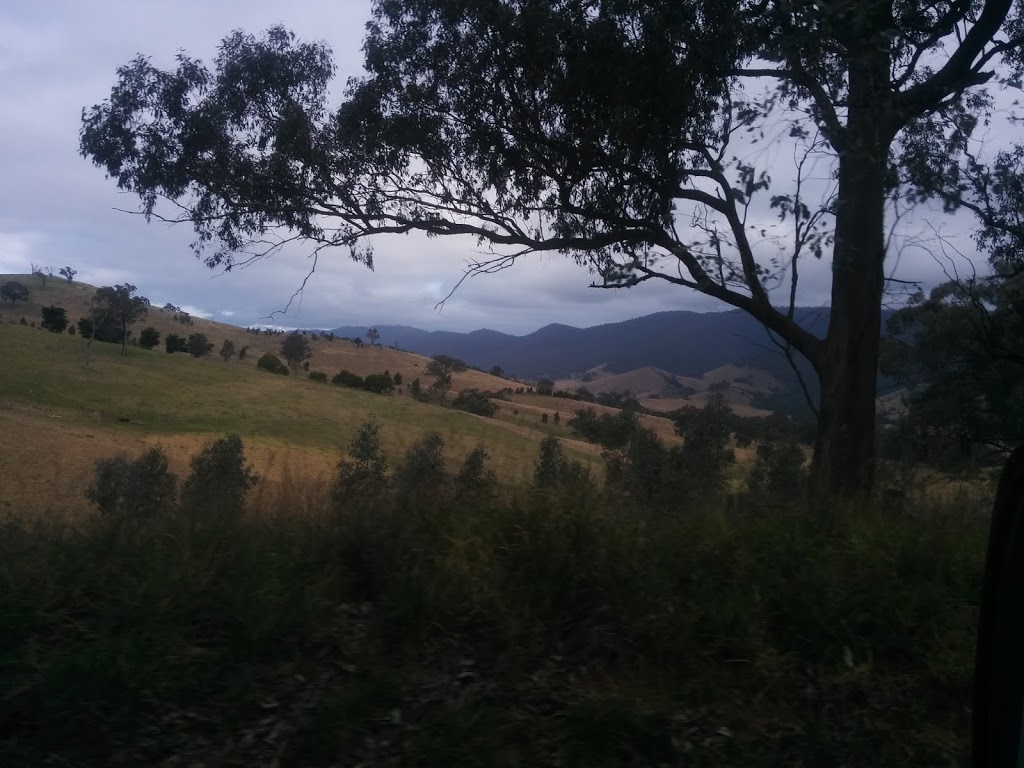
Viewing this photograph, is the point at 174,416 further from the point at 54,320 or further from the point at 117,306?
the point at 54,320

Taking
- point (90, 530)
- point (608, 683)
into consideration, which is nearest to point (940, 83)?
point (608, 683)

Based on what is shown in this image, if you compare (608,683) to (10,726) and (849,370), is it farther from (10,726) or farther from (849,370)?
(849,370)

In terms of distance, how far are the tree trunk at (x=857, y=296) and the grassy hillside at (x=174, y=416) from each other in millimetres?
3011

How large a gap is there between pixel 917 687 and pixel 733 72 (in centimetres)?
669

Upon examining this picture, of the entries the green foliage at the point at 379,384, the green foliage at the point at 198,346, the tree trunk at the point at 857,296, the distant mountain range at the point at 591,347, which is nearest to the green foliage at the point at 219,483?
the tree trunk at the point at 857,296

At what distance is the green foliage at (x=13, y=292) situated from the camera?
217ft

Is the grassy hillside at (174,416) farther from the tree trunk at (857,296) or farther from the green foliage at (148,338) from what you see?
the green foliage at (148,338)

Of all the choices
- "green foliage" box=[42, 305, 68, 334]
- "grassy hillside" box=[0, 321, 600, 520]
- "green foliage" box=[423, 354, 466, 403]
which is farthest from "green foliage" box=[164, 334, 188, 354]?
"green foliage" box=[423, 354, 466, 403]

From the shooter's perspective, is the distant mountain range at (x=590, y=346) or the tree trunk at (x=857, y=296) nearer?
the tree trunk at (x=857, y=296)

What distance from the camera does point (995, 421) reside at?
8.98 metres

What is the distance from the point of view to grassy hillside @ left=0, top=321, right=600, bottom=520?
9.63 metres

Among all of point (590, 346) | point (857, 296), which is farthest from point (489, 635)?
point (590, 346)

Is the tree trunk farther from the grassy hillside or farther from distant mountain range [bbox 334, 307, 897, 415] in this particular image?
distant mountain range [bbox 334, 307, 897, 415]

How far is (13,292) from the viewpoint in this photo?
218 feet
